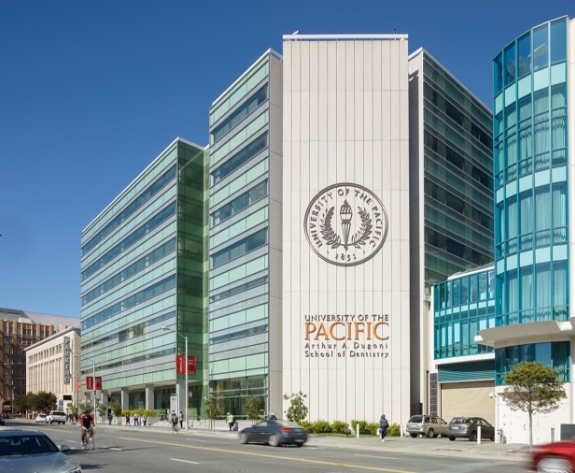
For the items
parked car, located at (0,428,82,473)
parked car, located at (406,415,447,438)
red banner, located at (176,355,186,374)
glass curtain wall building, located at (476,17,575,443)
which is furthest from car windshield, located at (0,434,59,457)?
red banner, located at (176,355,186,374)

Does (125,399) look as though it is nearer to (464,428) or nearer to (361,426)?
(361,426)

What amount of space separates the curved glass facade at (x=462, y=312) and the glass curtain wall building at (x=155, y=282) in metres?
29.1

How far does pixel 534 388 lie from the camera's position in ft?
110

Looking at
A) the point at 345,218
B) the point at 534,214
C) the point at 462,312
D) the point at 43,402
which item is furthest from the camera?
the point at 43,402

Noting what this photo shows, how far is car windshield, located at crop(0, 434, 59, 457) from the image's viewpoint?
15.3 metres

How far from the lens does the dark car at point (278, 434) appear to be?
3466 cm

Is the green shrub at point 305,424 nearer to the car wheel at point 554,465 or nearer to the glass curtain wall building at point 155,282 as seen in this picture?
the glass curtain wall building at point 155,282

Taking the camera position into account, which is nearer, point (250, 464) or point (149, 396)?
point (250, 464)

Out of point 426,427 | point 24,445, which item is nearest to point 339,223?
point 426,427

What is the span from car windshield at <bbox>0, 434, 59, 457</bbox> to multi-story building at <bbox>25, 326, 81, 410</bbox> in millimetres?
112508

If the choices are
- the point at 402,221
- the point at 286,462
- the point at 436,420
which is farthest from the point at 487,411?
the point at 286,462

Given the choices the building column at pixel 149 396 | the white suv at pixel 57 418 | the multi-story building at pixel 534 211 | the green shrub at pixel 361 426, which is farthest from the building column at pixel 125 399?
the multi-story building at pixel 534 211

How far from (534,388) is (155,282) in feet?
184

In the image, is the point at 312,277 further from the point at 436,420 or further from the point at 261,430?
the point at 261,430
